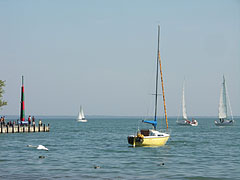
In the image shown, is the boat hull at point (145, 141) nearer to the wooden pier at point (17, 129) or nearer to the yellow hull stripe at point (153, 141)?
Answer: the yellow hull stripe at point (153, 141)

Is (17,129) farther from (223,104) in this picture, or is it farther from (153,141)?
(223,104)

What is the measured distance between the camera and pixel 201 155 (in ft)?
161

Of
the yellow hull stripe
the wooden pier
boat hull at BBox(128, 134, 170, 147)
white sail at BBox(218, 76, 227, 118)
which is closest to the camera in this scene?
boat hull at BBox(128, 134, 170, 147)

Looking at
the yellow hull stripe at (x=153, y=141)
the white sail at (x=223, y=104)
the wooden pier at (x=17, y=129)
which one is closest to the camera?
the yellow hull stripe at (x=153, y=141)

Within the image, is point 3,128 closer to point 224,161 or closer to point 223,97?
point 224,161

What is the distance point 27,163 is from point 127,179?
12042 mm

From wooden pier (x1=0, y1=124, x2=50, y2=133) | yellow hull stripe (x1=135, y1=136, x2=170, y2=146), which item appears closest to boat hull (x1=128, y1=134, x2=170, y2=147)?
yellow hull stripe (x1=135, y1=136, x2=170, y2=146)

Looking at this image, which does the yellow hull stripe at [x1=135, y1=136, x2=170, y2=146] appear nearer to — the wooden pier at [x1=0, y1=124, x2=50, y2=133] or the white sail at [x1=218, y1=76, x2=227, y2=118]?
the wooden pier at [x1=0, y1=124, x2=50, y2=133]

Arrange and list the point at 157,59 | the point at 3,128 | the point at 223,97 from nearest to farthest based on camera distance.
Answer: the point at 157,59, the point at 3,128, the point at 223,97

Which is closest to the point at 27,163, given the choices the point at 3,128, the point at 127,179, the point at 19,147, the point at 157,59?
the point at 127,179

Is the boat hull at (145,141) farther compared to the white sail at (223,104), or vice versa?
the white sail at (223,104)

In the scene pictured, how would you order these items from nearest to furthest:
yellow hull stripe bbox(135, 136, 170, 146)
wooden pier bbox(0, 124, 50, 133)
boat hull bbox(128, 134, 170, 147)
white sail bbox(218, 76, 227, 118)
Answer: boat hull bbox(128, 134, 170, 147) < yellow hull stripe bbox(135, 136, 170, 146) < wooden pier bbox(0, 124, 50, 133) < white sail bbox(218, 76, 227, 118)

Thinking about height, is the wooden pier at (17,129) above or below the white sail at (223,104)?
below

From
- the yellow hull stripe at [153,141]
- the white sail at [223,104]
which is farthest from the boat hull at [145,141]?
the white sail at [223,104]
